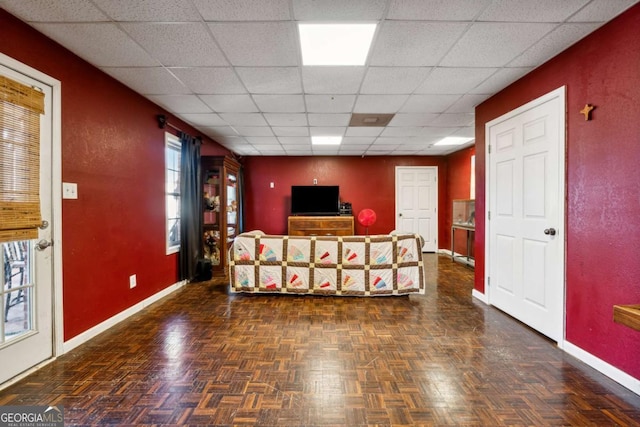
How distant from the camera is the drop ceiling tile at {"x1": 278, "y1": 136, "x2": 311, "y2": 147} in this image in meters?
5.33

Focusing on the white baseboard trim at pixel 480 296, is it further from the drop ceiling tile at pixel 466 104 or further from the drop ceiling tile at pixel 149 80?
the drop ceiling tile at pixel 149 80

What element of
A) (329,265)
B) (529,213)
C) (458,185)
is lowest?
(329,265)

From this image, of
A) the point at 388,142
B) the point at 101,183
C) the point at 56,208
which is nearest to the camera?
the point at 56,208

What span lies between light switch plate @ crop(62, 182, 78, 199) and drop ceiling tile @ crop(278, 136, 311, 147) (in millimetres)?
3356

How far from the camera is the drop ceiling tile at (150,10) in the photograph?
5.90 ft

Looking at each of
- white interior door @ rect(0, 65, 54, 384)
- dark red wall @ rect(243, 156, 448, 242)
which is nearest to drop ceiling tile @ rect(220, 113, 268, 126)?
white interior door @ rect(0, 65, 54, 384)

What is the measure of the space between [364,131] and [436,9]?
9.85ft

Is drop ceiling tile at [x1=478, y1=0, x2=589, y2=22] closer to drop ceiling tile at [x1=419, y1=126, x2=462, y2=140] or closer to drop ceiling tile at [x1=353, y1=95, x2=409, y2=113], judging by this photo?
drop ceiling tile at [x1=353, y1=95, x2=409, y2=113]

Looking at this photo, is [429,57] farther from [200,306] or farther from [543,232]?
[200,306]

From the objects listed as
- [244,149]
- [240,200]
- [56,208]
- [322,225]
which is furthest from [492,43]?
[240,200]

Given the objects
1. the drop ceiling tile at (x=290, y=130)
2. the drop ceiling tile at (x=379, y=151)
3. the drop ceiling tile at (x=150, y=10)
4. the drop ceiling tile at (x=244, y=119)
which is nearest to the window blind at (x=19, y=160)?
the drop ceiling tile at (x=150, y=10)

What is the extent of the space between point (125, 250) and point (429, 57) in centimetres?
345

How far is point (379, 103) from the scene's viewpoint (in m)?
3.55

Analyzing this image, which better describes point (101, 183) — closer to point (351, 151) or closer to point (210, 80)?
point (210, 80)
